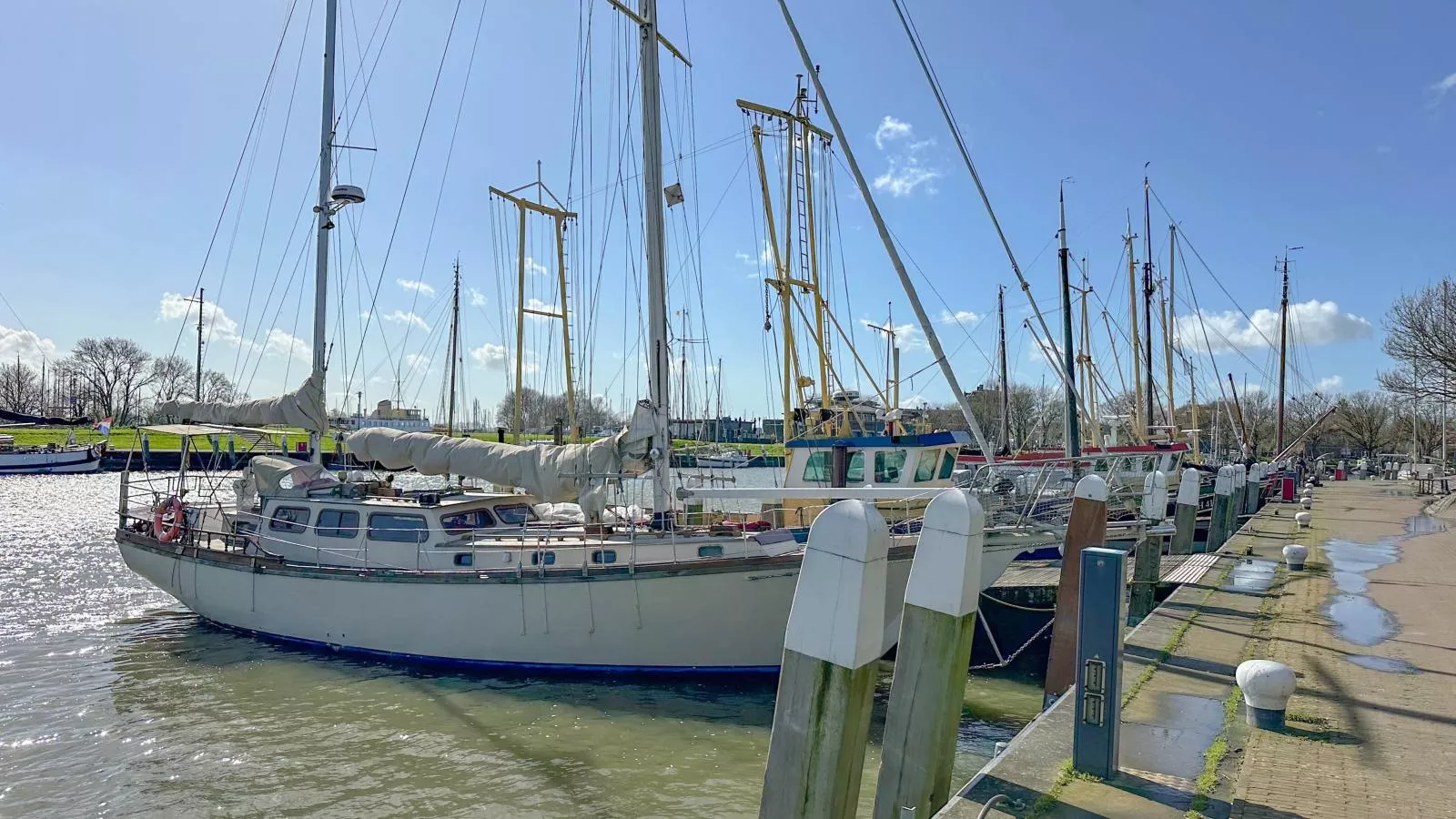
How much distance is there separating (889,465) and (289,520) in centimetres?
1142

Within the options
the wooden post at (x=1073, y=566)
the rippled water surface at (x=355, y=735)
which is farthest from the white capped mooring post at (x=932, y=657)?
the wooden post at (x=1073, y=566)

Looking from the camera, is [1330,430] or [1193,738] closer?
[1193,738]

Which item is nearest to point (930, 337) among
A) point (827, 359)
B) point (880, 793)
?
point (880, 793)

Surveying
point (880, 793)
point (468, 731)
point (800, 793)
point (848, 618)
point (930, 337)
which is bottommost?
point (468, 731)

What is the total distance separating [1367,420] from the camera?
65.0 m

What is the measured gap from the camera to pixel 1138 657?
8.17 metres

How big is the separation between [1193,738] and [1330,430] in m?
75.7

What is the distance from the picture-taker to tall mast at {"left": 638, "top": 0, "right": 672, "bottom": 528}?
495 inches

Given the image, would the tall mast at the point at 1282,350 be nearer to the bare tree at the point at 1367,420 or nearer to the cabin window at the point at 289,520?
the bare tree at the point at 1367,420

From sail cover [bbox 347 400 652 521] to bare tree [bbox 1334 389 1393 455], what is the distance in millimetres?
64989

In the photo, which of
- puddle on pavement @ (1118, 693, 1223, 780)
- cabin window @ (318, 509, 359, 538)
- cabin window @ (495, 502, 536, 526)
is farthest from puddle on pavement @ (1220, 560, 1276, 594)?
cabin window @ (318, 509, 359, 538)

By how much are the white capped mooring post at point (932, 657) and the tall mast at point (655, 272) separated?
7614mm

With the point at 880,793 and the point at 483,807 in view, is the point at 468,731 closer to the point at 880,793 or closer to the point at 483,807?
the point at 483,807

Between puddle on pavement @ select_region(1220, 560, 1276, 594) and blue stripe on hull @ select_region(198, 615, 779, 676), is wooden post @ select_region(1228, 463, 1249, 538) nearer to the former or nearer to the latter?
puddle on pavement @ select_region(1220, 560, 1276, 594)
